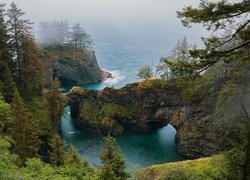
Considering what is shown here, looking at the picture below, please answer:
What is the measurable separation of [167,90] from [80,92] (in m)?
18.7

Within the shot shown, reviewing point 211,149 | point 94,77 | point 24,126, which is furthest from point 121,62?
point 24,126

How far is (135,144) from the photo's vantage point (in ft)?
188

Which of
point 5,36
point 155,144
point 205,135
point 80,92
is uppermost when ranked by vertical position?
point 5,36

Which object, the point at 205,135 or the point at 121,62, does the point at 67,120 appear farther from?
the point at 121,62

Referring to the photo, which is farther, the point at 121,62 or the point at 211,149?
the point at 121,62

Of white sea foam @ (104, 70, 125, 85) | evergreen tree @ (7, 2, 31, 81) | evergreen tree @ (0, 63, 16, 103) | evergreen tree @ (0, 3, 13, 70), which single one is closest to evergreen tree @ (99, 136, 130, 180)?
evergreen tree @ (0, 63, 16, 103)

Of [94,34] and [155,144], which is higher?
[94,34]

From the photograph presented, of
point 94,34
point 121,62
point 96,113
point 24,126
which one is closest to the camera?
point 24,126

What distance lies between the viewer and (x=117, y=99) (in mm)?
64125

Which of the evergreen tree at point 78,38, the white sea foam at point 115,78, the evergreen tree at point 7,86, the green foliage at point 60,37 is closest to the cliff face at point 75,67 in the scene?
the white sea foam at point 115,78

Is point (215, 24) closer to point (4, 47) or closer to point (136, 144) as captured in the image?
point (4, 47)

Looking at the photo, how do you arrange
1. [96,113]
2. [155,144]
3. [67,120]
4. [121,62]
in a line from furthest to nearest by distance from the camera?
[121,62] < [67,120] < [96,113] < [155,144]

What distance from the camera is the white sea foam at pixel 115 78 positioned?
102 metres

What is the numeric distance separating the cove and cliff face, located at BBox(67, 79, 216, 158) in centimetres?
167
